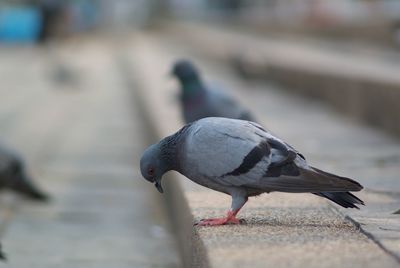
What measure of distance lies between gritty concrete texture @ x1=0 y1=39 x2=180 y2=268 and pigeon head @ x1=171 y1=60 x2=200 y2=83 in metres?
1.11

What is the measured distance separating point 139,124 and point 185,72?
6.60 m

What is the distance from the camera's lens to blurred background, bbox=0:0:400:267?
720cm

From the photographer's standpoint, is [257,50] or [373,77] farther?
[257,50]

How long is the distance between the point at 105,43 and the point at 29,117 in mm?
29043

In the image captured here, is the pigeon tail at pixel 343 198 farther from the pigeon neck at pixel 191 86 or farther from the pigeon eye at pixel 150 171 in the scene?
the pigeon neck at pixel 191 86

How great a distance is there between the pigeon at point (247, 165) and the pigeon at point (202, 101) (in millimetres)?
2951

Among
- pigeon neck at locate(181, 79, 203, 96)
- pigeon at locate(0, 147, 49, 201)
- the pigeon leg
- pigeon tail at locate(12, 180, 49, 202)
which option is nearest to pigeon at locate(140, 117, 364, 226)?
the pigeon leg

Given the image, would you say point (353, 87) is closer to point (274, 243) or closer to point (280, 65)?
point (280, 65)

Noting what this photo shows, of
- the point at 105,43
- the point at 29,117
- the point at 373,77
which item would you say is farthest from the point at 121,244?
the point at 105,43

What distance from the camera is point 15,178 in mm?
8539

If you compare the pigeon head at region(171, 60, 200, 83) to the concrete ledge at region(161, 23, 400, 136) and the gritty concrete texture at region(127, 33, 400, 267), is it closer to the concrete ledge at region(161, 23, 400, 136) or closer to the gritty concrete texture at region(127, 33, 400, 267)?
the gritty concrete texture at region(127, 33, 400, 267)

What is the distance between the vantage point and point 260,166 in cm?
458

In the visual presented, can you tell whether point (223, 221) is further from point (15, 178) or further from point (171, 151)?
point (15, 178)

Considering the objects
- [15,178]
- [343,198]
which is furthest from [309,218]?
[15,178]
